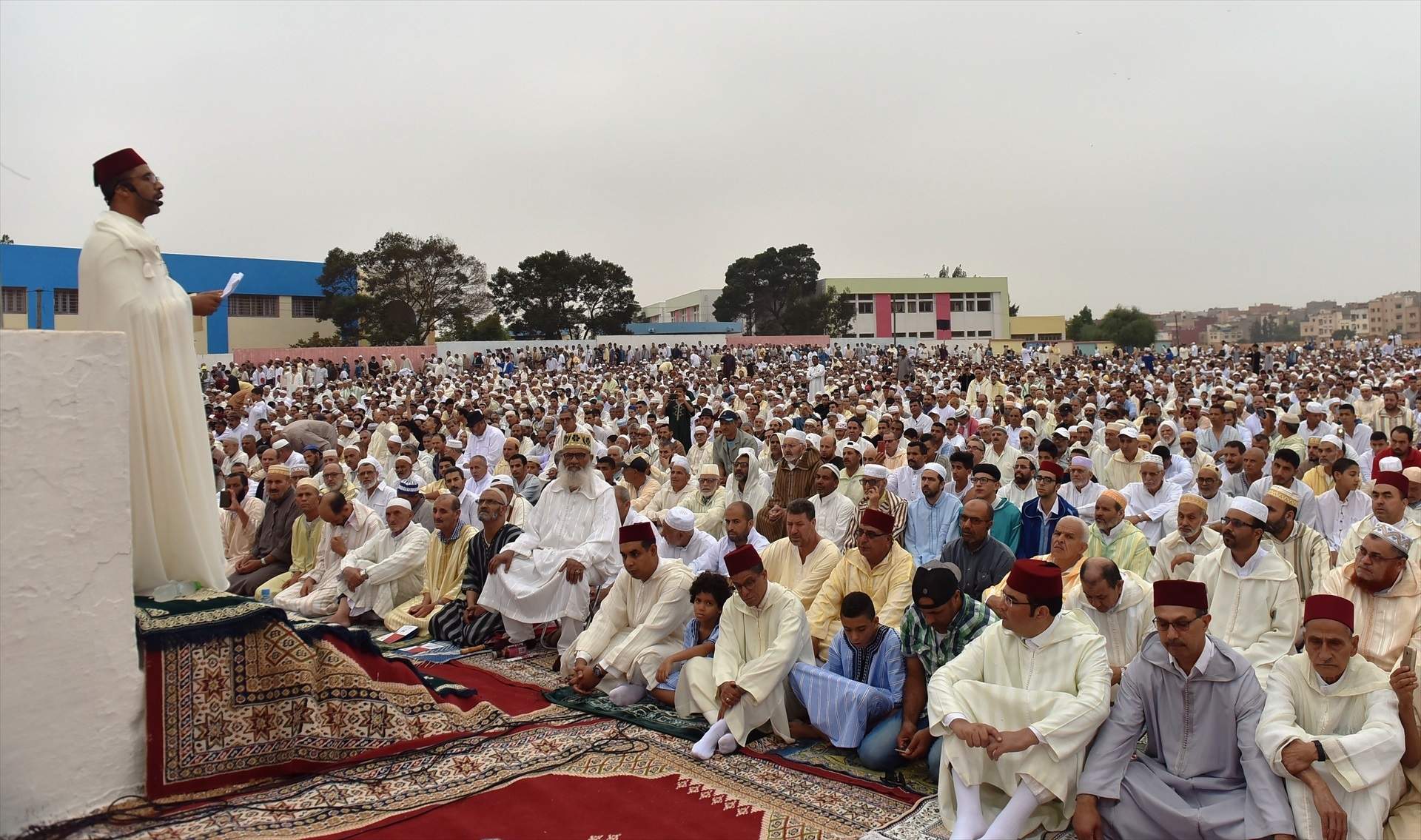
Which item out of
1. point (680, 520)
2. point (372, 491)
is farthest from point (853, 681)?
point (372, 491)

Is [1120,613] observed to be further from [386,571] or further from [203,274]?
[203,274]

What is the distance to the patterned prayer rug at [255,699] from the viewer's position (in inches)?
127

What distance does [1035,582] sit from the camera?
341cm

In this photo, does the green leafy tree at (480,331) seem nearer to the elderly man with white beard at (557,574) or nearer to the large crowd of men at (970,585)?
the large crowd of men at (970,585)

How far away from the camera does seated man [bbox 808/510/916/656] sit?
4.56m

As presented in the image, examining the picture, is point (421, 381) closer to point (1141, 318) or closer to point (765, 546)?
point (765, 546)

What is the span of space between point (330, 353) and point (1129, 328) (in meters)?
38.3

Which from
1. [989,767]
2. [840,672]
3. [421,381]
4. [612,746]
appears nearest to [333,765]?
[612,746]

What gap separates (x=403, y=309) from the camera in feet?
129

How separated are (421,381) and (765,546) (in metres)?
21.8

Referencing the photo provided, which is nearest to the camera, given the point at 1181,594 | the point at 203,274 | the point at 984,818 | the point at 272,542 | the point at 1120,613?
the point at 1181,594

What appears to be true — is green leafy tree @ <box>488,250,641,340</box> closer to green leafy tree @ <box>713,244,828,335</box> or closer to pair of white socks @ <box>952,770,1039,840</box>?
green leafy tree @ <box>713,244,828,335</box>

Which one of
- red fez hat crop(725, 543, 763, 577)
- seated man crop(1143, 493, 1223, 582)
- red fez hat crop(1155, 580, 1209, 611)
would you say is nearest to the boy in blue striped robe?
red fez hat crop(725, 543, 763, 577)

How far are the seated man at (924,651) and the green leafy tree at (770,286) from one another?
4885 centimetres
